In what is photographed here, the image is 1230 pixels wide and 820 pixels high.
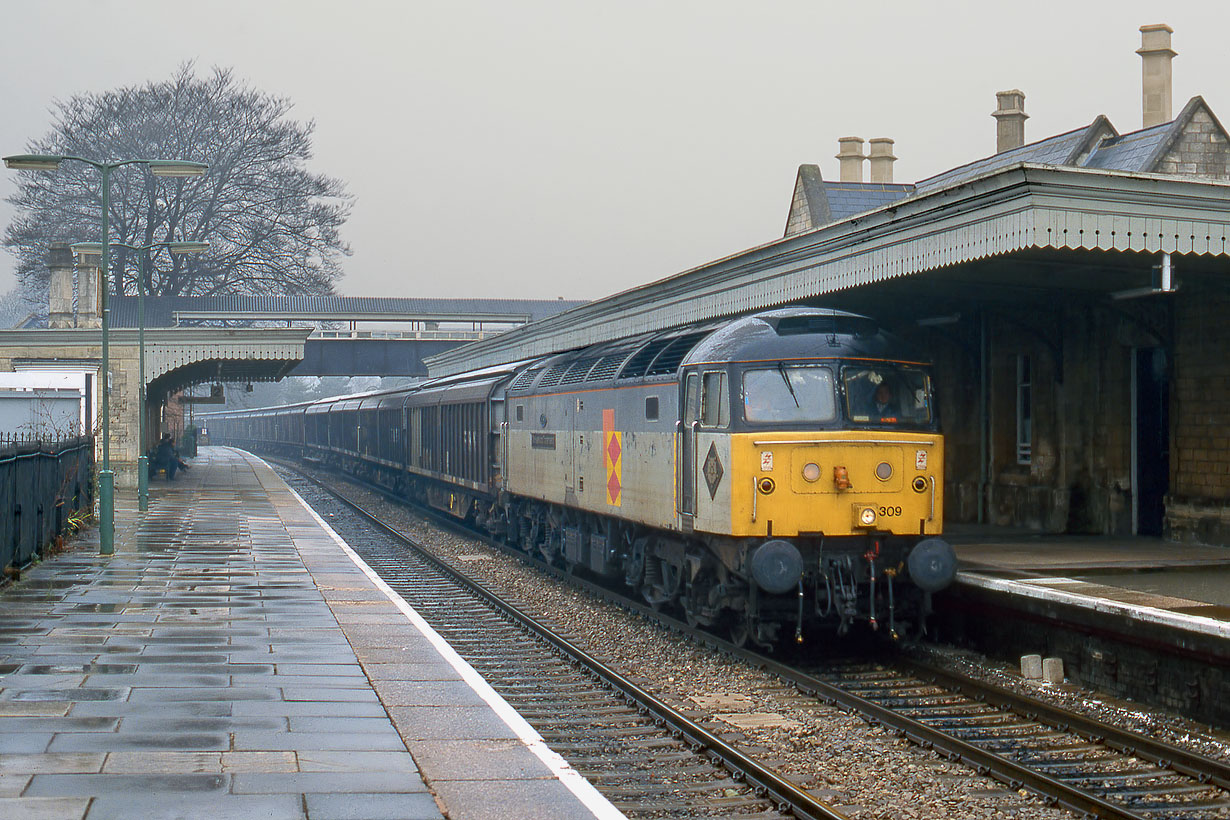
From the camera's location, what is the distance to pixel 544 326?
27703mm

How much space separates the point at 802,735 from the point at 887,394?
3.91 meters

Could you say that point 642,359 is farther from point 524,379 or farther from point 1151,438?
point 1151,438

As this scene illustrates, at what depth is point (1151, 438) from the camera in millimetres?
15734

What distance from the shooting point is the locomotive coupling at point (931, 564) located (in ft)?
37.5

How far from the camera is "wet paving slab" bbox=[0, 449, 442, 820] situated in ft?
20.9

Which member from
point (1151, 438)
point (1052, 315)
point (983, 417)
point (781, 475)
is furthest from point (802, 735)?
point (983, 417)

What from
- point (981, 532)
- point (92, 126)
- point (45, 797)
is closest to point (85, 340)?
point (92, 126)

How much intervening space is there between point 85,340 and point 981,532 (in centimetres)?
2612

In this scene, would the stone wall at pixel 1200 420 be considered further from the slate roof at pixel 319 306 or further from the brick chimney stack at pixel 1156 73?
the slate roof at pixel 319 306

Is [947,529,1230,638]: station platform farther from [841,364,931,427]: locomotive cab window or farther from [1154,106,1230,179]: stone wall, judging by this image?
[1154,106,1230,179]: stone wall

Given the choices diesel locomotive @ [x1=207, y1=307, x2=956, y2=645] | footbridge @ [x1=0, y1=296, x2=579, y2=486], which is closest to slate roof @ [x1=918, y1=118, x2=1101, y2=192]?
diesel locomotive @ [x1=207, y1=307, x2=956, y2=645]

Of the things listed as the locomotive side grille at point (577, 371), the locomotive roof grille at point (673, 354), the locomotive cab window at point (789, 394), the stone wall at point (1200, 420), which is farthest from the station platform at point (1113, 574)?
the locomotive side grille at point (577, 371)

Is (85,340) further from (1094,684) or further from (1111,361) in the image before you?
(1094,684)

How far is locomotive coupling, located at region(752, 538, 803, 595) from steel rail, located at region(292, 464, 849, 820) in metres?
1.43
